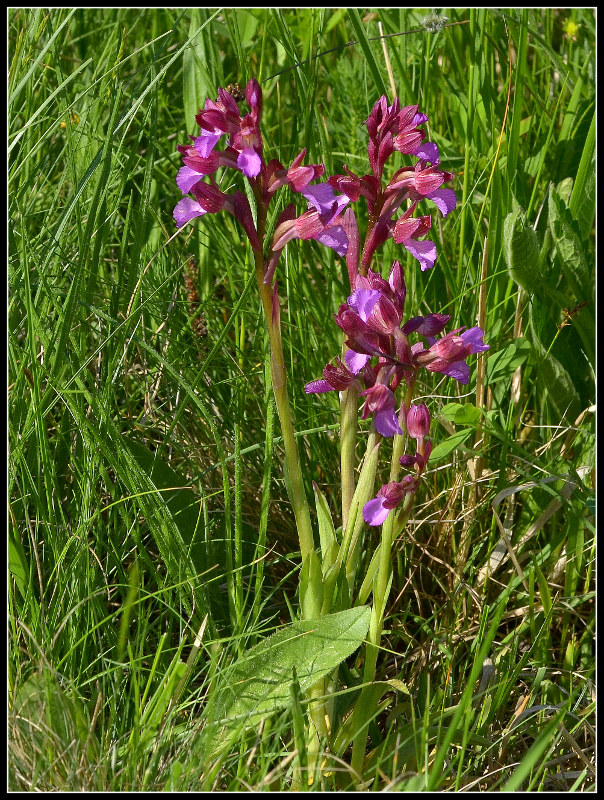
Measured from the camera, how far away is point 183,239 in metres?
1.95

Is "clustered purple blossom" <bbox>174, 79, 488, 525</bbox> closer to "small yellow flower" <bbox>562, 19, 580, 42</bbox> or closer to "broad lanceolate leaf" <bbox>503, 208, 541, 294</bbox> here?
"broad lanceolate leaf" <bbox>503, 208, 541, 294</bbox>

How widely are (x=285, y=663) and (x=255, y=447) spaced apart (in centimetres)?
44

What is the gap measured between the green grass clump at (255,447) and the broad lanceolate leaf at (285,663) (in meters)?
0.03

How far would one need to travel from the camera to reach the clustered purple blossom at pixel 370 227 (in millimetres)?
1080

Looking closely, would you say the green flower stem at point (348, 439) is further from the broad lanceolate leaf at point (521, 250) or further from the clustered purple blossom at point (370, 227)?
the broad lanceolate leaf at point (521, 250)

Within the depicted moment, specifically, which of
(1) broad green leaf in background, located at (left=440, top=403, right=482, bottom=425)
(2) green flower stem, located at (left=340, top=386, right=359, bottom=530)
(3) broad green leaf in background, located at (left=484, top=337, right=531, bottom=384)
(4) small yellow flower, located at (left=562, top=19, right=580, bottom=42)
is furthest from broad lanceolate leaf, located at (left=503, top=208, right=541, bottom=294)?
(4) small yellow flower, located at (left=562, top=19, right=580, bottom=42)

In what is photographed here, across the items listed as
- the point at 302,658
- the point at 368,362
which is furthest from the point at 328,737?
the point at 368,362

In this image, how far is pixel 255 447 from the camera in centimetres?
144

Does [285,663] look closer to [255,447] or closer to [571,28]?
[255,447]

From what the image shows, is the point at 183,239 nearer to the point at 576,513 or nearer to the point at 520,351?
the point at 520,351

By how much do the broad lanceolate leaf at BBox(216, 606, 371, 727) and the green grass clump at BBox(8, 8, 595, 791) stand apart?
3cm

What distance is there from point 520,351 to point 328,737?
817 mm

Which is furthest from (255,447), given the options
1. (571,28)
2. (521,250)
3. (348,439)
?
(571,28)

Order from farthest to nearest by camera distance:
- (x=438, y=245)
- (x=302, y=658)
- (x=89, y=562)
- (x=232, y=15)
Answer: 1. (x=438, y=245)
2. (x=232, y=15)
3. (x=89, y=562)
4. (x=302, y=658)
